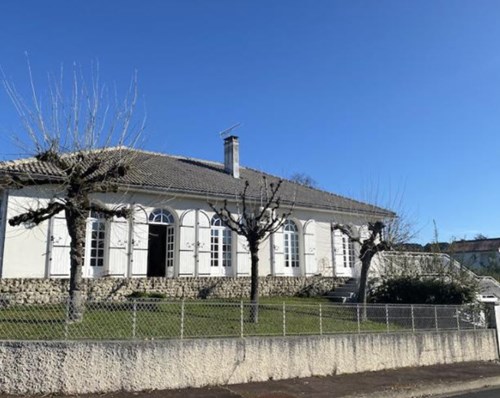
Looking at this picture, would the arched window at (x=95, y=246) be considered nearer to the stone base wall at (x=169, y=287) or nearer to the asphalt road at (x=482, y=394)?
the stone base wall at (x=169, y=287)

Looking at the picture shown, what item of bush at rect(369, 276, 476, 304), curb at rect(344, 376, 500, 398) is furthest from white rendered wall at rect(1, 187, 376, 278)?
curb at rect(344, 376, 500, 398)

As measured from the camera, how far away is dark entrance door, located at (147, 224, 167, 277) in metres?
19.8

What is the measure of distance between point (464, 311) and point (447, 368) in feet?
11.3

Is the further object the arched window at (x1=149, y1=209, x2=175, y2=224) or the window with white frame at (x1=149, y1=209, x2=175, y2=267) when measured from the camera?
the window with white frame at (x1=149, y1=209, x2=175, y2=267)

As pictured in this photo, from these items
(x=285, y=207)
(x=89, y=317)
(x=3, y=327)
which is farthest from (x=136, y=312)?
(x=285, y=207)

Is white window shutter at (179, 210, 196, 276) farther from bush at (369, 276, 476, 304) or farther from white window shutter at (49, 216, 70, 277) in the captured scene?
bush at (369, 276, 476, 304)

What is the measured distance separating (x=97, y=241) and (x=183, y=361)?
31.1ft

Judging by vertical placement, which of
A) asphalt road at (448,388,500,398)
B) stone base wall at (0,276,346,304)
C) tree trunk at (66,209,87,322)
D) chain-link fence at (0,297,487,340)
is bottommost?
asphalt road at (448,388,500,398)

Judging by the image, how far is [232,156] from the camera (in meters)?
25.8

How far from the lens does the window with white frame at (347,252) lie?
24953 millimetres

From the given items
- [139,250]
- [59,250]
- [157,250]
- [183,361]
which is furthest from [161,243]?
[183,361]

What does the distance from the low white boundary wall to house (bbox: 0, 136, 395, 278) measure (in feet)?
16.8

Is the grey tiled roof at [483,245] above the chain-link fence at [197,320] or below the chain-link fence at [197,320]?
above

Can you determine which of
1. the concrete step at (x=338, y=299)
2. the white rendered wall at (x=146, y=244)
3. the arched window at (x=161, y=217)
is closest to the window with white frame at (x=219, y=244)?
the white rendered wall at (x=146, y=244)
